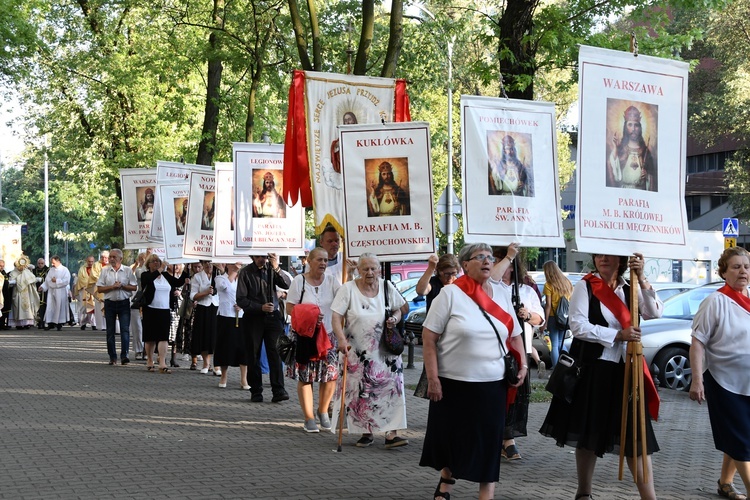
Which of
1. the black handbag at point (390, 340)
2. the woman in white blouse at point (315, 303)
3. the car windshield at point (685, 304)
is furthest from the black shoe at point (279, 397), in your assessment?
the car windshield at point (685, 304)

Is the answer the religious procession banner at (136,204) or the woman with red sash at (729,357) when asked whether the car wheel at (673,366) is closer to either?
the woman with red sash at (729,357)

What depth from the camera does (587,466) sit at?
7.88m

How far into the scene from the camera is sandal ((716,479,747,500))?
8430 mm

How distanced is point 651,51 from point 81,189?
27461 mm

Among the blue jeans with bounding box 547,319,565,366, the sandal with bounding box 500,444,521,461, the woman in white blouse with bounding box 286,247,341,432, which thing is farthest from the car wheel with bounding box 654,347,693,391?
the sandal with bounding box 500,444,521,461

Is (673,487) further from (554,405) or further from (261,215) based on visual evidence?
(261,215)

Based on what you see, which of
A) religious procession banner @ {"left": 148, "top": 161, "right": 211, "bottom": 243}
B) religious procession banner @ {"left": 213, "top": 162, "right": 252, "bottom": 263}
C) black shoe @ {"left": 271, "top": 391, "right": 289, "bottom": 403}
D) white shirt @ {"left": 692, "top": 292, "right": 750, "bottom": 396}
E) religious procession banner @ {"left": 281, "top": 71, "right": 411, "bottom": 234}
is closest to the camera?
white shirt @ {"left": 692, "top": 292, "right": 750, "bottom": 396}

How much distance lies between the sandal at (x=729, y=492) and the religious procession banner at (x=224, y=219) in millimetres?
9156

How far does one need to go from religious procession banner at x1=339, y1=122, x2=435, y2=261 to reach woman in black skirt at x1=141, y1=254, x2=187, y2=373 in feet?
27.4

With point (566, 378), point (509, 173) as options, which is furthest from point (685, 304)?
point (566, 378)

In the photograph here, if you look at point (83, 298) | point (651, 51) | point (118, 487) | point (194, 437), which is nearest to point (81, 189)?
point (83, 298)

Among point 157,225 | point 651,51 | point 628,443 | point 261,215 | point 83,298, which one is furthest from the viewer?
point 83,298

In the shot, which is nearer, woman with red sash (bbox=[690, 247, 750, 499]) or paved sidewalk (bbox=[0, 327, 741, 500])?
woman with red sash (bbox=[690, 247, 750, 499])

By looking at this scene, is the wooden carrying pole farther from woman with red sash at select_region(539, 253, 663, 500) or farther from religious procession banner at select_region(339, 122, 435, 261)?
religious procession banner at select_region(339, 122, 435, 261)
